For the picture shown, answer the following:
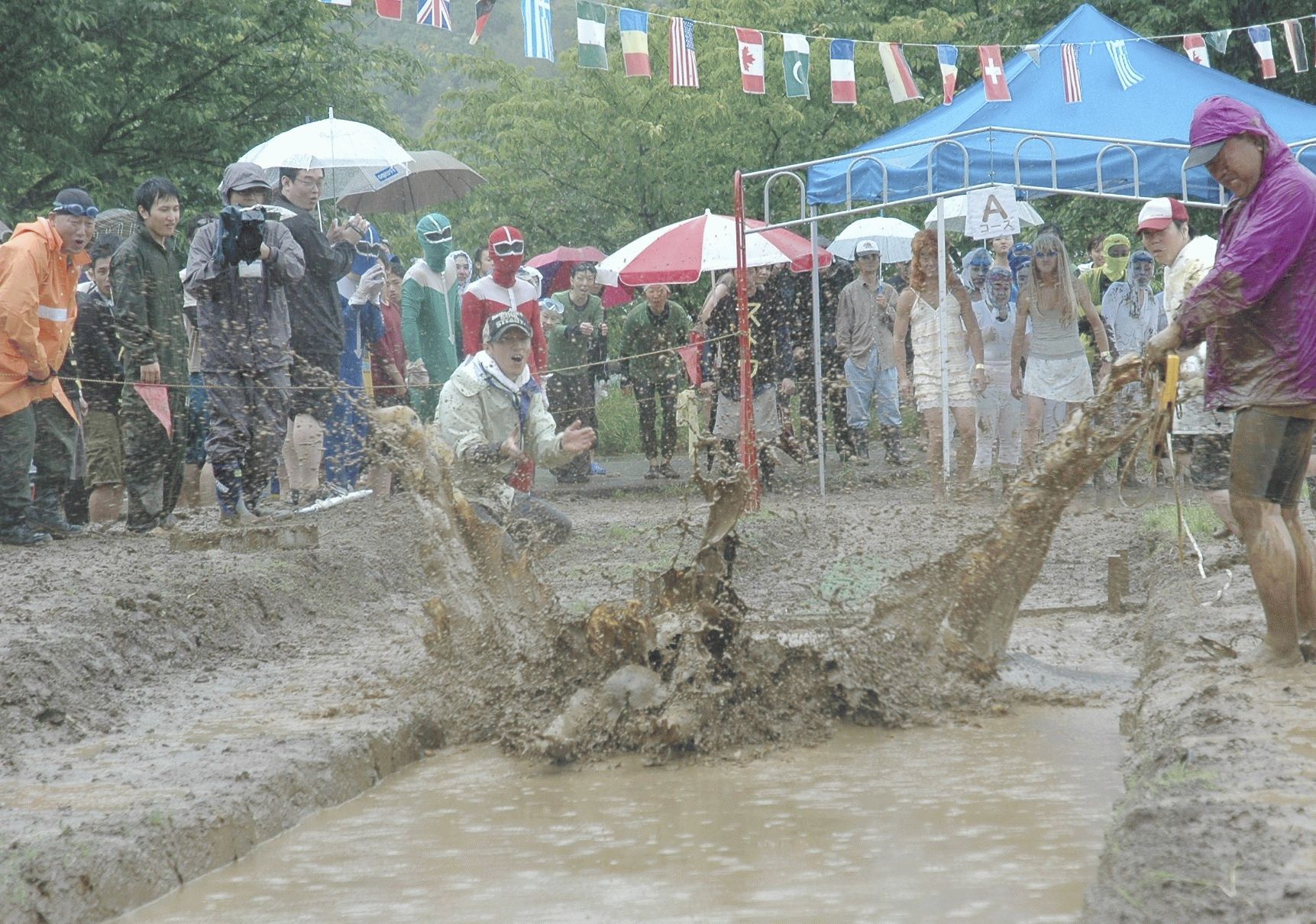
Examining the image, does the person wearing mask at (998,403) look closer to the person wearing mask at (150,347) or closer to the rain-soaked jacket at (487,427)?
the rain-soaked jacket at (487,427)

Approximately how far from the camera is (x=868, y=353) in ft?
46.4

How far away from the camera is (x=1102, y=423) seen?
6.11 metres

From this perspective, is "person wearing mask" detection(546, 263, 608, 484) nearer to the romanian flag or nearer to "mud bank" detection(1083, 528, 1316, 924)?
the romanian flag

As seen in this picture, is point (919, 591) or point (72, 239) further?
point (72, 239)

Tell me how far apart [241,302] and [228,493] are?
1.19 metres

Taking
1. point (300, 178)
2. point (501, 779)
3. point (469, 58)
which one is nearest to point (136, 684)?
point (501, 779)

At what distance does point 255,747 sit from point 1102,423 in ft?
11.2

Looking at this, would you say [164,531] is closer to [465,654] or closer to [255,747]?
[465,654]

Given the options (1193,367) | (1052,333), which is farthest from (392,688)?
(1052,333)

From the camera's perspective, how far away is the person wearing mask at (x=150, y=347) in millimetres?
9523

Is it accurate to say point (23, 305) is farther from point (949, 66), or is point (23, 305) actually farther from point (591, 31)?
point (949, 66)

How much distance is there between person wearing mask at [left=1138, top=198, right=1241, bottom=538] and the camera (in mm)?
7156

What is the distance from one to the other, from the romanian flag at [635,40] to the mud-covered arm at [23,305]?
5899 mm

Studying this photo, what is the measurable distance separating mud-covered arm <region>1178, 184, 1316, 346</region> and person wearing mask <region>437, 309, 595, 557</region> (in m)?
3.62
